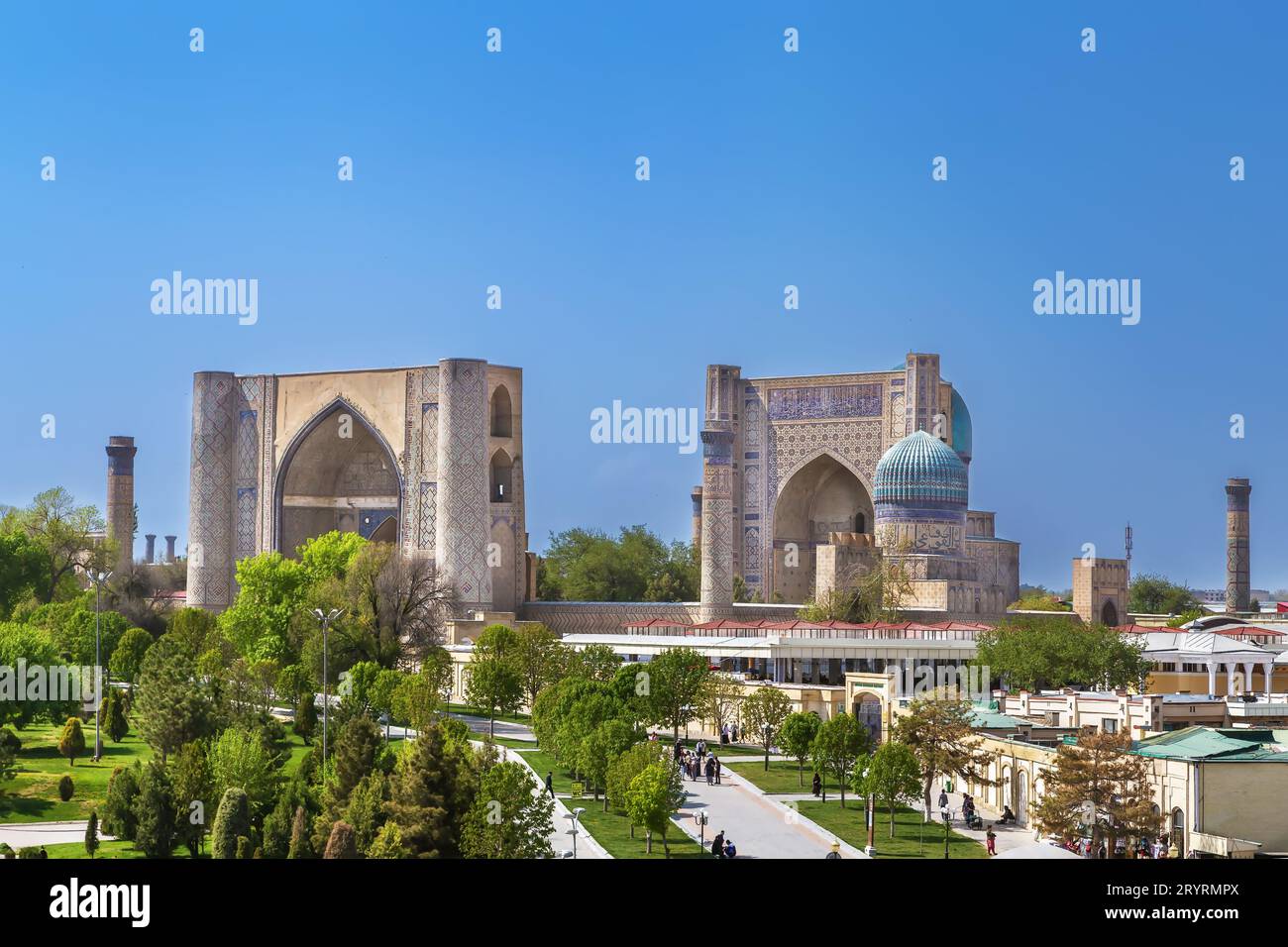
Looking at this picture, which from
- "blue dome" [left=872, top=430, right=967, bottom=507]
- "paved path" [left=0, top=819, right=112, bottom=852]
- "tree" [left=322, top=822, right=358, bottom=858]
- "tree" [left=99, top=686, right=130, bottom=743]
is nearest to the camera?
"tree" [left=322, top=822, right=358, bottom=858]

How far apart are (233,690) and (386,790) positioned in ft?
31.1

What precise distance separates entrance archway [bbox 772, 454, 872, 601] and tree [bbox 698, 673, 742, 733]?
19510 millimetres

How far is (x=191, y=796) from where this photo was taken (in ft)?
85.1

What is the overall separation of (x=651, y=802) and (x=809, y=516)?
36.6m

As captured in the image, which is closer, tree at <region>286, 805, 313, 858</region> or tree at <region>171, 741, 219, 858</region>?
tree at <region>286, 805, 313, 858</region>

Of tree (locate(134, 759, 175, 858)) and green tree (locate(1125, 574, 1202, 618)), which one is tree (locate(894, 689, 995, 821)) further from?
green tree (locate(1125, 574, 1202, 618))

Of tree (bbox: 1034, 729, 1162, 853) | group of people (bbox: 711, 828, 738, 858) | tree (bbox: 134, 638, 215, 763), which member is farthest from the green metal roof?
tree (bbox: 134, 638, 215, 763)

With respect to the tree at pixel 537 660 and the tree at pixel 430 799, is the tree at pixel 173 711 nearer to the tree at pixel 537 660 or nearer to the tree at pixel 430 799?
the tree at pixel 430 799

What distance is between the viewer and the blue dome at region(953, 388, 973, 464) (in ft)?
201

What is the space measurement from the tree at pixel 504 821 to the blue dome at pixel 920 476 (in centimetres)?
3123

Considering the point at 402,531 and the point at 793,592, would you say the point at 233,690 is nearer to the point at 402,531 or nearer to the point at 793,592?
the point at 402,531

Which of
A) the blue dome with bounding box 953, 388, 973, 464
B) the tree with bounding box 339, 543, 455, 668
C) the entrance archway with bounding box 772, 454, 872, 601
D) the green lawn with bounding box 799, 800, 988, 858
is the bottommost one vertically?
the green lawn with bounding box 799, 800, 988, 858
